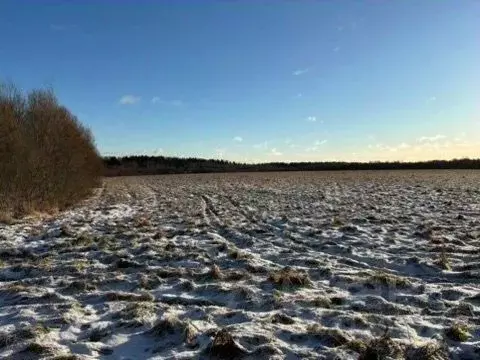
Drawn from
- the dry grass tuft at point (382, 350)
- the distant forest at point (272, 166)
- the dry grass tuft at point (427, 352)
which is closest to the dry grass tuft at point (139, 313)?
the dry grass tuft at point (382, 350)

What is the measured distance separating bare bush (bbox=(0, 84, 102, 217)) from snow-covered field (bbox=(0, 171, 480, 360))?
6075 mm

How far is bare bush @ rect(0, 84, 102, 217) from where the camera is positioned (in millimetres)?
19734

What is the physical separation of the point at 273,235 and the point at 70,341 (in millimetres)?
8458

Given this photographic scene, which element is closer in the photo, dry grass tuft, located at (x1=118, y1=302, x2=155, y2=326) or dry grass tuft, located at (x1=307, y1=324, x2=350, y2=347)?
dry grass tuft, located at (x1=307, y1=324, x2=350, y2=347)

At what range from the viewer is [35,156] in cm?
2172

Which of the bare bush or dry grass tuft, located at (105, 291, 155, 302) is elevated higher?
the bare bush

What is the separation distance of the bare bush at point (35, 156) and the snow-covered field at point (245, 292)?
608cm

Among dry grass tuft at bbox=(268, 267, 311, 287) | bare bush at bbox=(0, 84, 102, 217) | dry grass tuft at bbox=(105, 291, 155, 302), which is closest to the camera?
dry grass tuft at bbox=(105, 291, 155, 302)

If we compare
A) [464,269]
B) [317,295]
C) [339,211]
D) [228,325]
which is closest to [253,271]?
[317,295]

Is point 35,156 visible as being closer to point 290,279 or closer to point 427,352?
point 290,279

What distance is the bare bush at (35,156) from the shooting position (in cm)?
1973

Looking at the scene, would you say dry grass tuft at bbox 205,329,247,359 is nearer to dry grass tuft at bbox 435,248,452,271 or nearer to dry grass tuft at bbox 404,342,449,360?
dry grass tuft at bbox 404,342,449,360

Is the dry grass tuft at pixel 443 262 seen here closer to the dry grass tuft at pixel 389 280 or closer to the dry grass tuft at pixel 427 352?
the dry grass tuft at pixel 389 280

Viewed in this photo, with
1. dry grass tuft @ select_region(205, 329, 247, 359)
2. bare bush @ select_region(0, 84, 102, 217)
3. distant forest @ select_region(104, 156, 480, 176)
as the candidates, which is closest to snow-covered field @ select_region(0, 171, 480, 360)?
dry grass tuft @ select_region(205, 329, 247, 359)
